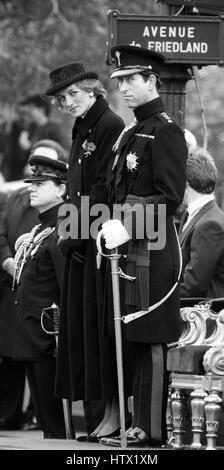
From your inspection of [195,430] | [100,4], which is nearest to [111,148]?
[195,430]

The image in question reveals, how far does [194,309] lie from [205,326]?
0.41 ft

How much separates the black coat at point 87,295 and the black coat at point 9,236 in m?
2.37

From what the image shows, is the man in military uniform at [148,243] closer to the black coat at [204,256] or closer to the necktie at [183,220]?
the black coat at [204,256]

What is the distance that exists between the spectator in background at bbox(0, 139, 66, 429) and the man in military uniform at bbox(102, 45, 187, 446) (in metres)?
3.10

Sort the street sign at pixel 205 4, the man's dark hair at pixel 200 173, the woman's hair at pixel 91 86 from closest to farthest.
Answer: the woman's hair at pixel 91 86 → the man's dark hair at pixel 200 173 → the street sign at pixel 205 4

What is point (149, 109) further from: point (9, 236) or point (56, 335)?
point (9, 236)

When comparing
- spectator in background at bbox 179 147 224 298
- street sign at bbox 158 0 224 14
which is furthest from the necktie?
street sign at bbox 158 0 224 14

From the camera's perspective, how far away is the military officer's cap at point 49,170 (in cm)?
949

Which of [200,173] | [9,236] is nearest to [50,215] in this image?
[200,173]

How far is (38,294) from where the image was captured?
9.31 meters

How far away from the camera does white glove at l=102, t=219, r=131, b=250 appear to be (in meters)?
7.48

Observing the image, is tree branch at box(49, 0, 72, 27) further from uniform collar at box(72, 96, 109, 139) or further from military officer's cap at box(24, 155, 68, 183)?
uniform collar at box(72, 96, 109, 139)

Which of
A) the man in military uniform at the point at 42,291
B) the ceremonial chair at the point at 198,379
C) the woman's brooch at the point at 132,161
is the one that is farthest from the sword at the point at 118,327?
the man in military uniform at the point at 42,291
